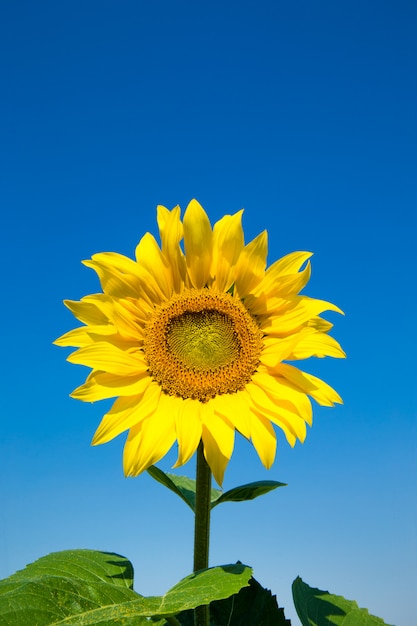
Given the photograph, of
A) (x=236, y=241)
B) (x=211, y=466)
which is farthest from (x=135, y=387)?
(x=236, y=241)

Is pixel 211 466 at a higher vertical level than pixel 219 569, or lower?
higher

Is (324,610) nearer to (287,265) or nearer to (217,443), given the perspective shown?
(217,443)

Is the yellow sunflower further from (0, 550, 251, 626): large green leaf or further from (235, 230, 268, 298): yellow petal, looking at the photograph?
(0, 550, 251, 626): large green leaf

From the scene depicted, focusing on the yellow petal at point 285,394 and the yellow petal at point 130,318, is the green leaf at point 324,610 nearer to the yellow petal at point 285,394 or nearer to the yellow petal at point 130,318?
the yellow petal at point 285,394

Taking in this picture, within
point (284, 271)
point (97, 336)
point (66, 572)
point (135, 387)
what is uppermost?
point (284, 271)

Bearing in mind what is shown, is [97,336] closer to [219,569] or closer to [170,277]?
[170,277]
